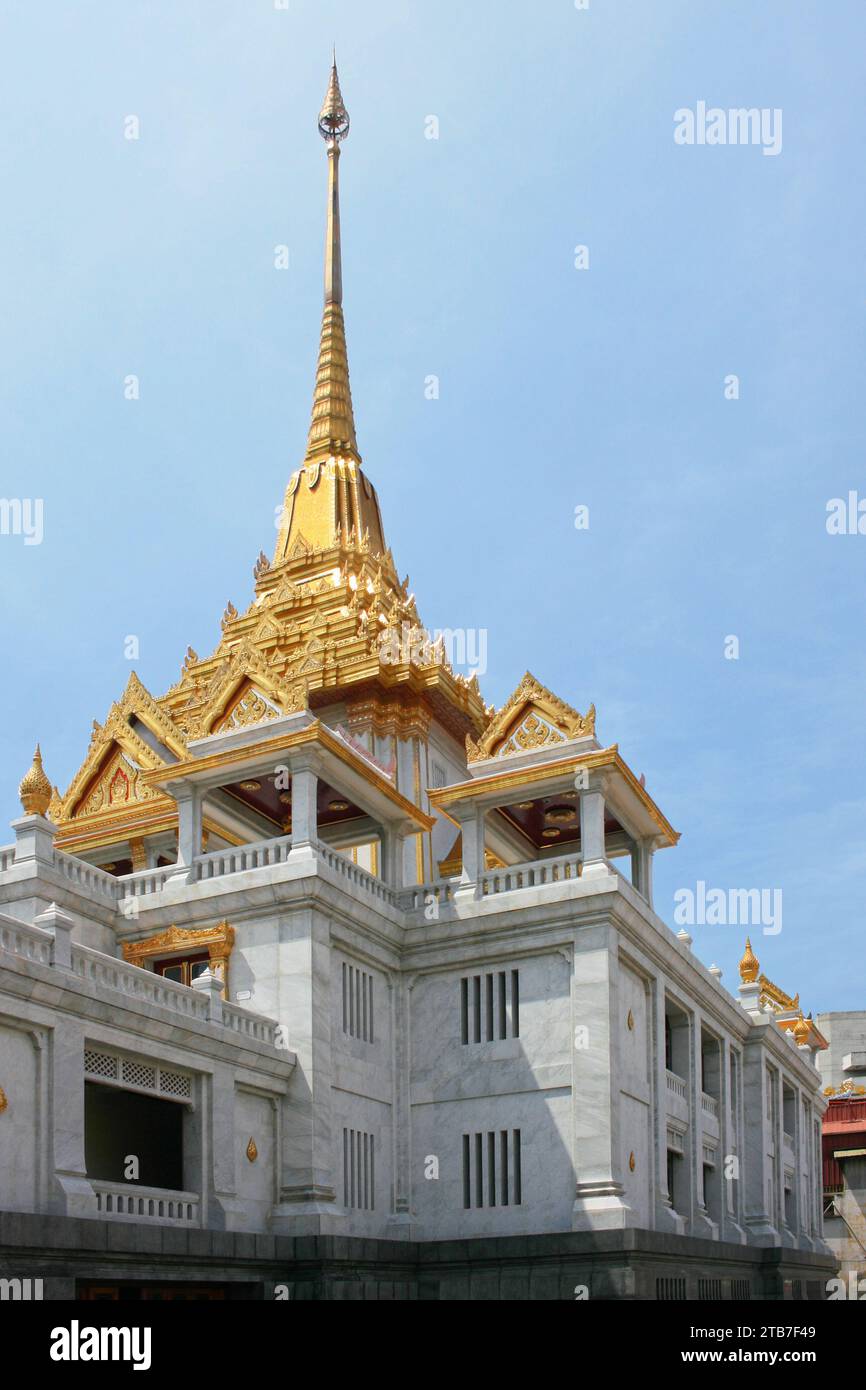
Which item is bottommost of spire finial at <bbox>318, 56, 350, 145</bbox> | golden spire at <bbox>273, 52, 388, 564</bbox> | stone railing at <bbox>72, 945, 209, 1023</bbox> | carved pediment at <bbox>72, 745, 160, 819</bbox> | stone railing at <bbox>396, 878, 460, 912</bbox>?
stone railing at <bbox>72, 945, 209, 1023</bbox>

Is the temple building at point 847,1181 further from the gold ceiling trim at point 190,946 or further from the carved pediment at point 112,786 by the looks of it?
the gold ceiling trim at point 190,946

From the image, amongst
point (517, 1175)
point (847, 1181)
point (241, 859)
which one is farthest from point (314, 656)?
point (847, 1181)

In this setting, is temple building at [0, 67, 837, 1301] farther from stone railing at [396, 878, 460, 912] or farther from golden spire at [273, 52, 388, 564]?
golden spire at [273, 52, 388, 564]

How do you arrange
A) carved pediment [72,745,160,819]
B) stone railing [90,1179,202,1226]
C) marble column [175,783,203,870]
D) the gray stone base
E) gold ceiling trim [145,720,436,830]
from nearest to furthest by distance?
1. the gray stone base
2. stone railing [90,1179,202,1226]
3. gold ceiling trim [145,720,436,830]
4. marble column [175,783,203,870]
5. carved pediment [72,745,160,819]

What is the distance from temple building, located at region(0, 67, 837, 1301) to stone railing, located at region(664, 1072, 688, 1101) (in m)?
0.13

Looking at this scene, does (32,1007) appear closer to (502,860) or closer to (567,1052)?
(567,1052)

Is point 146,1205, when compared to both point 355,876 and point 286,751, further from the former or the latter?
point 286,751

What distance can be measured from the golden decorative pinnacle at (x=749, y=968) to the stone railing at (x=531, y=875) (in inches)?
667

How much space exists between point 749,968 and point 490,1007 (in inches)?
715

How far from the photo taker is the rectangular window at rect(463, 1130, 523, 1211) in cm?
3275

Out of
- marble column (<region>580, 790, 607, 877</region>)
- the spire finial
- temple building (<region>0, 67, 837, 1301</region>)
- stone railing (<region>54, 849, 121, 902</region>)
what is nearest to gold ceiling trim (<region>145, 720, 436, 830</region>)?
temple building (<region>0, 67, 837, 1301</region>)

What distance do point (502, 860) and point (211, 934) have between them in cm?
1099

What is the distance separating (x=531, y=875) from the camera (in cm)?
3512
